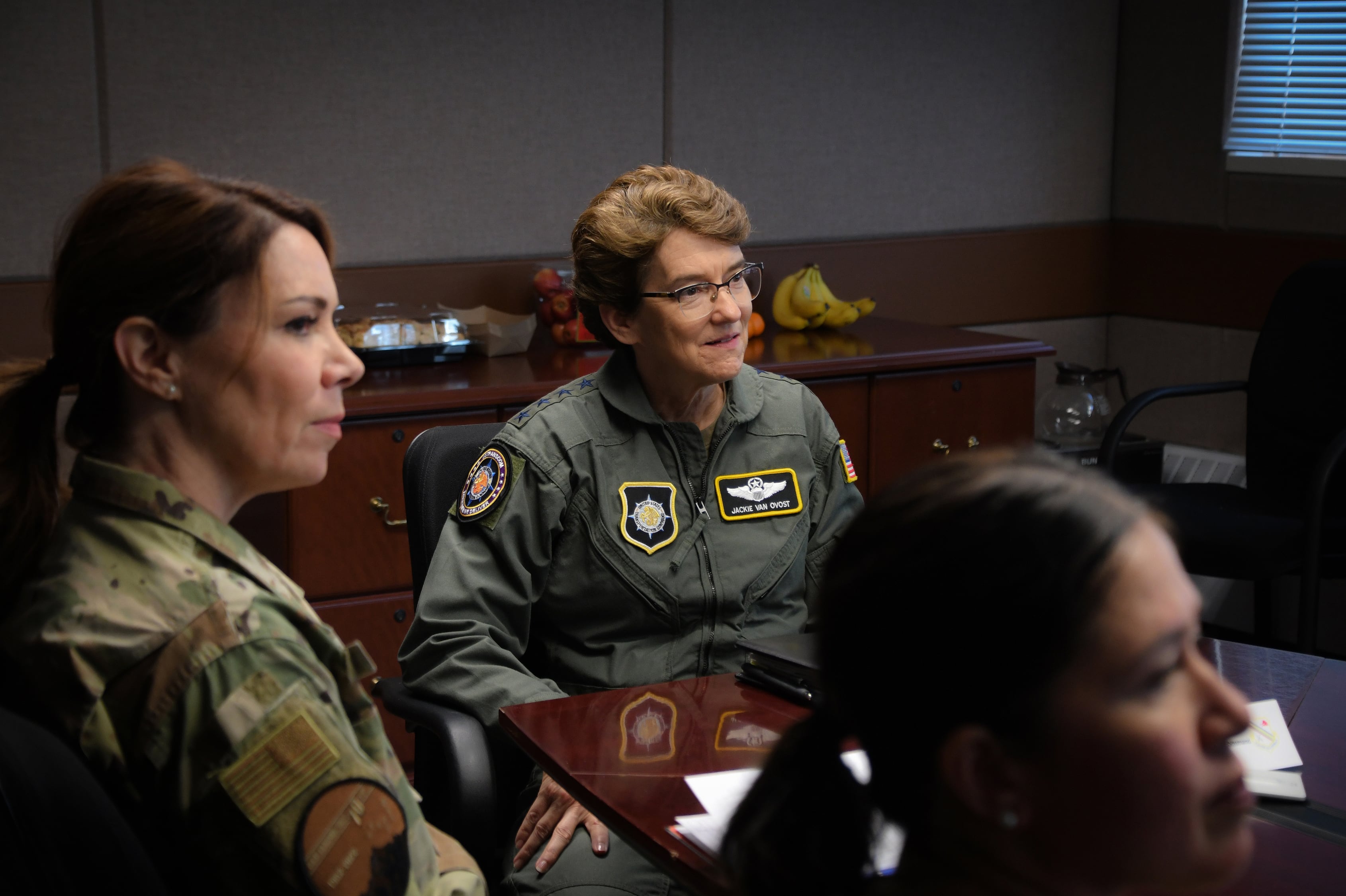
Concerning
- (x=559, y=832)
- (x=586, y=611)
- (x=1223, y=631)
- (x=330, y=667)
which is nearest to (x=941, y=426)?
(x=1223, y=631)

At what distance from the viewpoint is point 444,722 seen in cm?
170

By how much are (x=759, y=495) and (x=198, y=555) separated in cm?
109

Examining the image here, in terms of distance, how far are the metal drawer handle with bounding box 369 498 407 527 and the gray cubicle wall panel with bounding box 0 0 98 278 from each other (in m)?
0.97

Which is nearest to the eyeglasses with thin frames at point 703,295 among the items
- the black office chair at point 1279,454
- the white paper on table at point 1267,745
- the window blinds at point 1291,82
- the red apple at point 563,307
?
the white paper on table at point 1267,745

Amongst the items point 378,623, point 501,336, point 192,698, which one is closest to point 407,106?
point 501,336

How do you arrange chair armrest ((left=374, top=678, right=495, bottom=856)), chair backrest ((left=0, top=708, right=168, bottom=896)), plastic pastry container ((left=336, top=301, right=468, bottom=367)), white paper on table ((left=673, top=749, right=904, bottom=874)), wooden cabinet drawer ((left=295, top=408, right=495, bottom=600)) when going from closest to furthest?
chair backrest ((left=0, top=708, right=168, bottom=896)) → white paper on table ((left=673, top=749, right=904, bottom=874)) → chair armrest ((left=374, top=678, right=495, bottom=856)) → wooden cabinet drawer ((left=295, top=408, right=495, bottom=600)) → plastic pastry container ((left=336, top=301, right=468, bottom=367))

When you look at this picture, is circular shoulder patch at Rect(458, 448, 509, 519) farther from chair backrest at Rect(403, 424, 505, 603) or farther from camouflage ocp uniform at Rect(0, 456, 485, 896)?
camouflage ocp uniform at Rect(0, 456, 485, 896)

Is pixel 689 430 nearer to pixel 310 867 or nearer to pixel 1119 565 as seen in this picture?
pixel 310 867

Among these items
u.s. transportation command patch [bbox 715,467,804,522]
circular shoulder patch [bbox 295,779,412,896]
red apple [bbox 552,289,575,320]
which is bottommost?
circular shoulder patch [bbox 295,779,412,896]

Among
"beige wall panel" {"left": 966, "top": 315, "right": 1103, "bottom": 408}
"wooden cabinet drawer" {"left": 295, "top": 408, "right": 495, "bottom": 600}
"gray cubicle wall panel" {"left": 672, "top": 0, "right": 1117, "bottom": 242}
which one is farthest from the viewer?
"beige wall panel" {"left": 966, "top": 315, "right": 1103, "bottom": 408}

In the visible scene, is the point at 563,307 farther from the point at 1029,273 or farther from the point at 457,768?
the point at 457,768

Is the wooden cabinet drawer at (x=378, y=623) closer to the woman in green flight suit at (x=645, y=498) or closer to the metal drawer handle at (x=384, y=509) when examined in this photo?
the metal drawer handle at (x=384, y=509)

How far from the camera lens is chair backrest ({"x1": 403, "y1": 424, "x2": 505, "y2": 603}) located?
2008 millimetres

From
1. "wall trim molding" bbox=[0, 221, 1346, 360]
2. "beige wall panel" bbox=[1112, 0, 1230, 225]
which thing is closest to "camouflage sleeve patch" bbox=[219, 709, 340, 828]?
"wall trim molding" bbox=[0, 221, 1346, 360]
